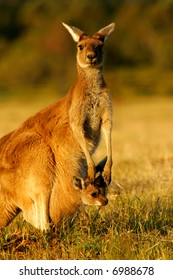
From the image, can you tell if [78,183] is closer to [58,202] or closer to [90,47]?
[58,202]

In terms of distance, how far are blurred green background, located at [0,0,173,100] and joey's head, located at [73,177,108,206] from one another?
26.8m

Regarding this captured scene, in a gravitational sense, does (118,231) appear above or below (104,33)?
below

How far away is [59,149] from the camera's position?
5.19m

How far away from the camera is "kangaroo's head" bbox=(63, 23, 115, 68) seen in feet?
17.3

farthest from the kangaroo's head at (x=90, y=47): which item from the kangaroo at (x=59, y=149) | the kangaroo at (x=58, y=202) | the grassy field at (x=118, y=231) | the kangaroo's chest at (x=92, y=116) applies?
the grassy field at (x=118, y=231)

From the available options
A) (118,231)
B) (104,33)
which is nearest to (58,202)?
(118,231)

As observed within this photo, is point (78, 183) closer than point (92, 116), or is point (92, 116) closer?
point (78, 183)

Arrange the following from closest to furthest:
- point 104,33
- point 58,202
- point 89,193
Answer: point 89,193, point 58,202, point 104,33

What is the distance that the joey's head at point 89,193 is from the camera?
194 inches

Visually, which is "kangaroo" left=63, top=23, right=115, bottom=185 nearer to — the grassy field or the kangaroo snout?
the kangaroo snout

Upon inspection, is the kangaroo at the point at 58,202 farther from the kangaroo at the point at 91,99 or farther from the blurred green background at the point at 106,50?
the blurred green background at the point at 106,50

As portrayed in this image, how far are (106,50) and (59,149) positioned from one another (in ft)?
96.3

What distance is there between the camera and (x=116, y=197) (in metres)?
6.16

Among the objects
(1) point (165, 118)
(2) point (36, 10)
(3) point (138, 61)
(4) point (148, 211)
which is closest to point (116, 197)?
(4) point (148, 211)
